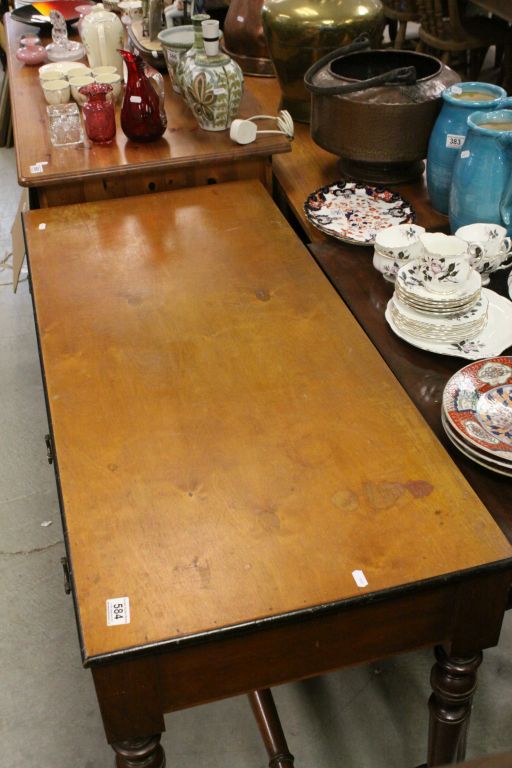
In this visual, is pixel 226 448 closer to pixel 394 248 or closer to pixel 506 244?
pixel 394 248

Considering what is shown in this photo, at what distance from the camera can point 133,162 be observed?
1.66 metres

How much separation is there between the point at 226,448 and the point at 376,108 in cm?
86

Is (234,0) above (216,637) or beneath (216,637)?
above

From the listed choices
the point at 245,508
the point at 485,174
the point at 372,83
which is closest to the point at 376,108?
the point at 372,83

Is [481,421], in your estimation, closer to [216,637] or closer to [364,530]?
[364,530]

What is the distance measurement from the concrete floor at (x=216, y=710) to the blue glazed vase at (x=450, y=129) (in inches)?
34.5

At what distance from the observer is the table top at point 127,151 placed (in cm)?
163

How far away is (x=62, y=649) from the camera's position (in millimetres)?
1538

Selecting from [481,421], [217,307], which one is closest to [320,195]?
[217,307]

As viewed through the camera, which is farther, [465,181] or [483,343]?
[465,181]

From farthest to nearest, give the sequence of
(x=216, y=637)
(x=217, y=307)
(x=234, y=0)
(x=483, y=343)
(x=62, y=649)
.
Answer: (x=234, y=0) → (x=62, y=649) → (x=217, y=307) → (x=483, y=343) → (x=216, y=637)

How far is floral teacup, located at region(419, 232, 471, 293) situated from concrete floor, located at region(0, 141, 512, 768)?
752 millimetres

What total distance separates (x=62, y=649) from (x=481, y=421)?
3.18 feet

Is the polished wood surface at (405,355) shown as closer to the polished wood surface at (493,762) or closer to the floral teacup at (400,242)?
the floral teacup at (400,242)
